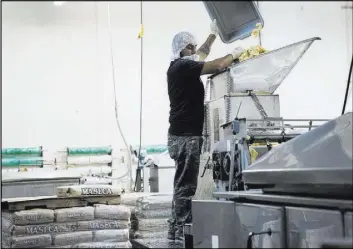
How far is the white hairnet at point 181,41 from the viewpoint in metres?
3.05

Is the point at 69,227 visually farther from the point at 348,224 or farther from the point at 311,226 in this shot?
the point at 348,224

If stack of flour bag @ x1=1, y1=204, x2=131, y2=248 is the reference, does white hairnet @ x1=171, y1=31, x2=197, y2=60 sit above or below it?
above

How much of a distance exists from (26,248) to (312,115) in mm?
4857

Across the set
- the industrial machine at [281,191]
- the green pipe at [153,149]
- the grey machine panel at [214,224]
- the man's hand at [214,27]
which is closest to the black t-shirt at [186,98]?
the industrial machine at [281,191]

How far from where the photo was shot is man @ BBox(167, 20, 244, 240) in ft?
9.52

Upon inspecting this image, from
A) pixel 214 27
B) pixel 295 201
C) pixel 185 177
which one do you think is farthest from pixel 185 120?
pixel 295 201

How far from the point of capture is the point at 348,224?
130 centimetres

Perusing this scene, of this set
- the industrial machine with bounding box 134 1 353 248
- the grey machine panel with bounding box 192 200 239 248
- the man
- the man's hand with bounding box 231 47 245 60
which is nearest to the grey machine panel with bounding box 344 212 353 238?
the industrial machine with bounding box 134 1 353 248

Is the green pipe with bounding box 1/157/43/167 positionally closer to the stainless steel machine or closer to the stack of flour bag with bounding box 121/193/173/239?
the stack of flour bag with bounding box 121/193/173/239

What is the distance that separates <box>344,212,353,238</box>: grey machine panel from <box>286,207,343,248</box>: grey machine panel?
2cm

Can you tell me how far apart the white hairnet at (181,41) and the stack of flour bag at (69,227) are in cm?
116

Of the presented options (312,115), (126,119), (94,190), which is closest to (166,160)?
(94,190)

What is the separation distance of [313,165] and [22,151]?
460 centimetres

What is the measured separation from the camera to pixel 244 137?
89.7 inches
